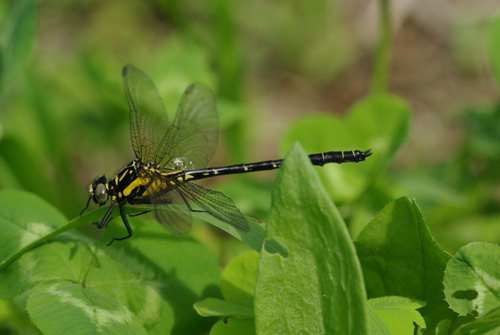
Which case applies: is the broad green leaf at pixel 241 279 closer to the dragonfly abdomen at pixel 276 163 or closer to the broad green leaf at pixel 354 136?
the dragonfly abdomen at pixel 276 163

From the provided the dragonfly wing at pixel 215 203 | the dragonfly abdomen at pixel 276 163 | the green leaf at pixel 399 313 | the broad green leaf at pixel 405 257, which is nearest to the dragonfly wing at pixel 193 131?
the dragonfly abdomen at pixel 276 163

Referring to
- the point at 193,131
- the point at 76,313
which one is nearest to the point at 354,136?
the point at 193,131

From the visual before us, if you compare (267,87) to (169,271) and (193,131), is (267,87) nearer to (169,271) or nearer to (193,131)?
(193,131)

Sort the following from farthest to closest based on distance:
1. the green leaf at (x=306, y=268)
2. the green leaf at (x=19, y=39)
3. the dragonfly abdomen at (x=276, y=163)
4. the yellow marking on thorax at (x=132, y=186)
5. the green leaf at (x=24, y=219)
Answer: the green leaf at (x=19, y=39), the dragonfly abdomen at (x=276, y=163), the yellow marking on thorax at (x=132, y=186), the green leaf at (x=24, y=219), the green leaf at (x=306, y=268)

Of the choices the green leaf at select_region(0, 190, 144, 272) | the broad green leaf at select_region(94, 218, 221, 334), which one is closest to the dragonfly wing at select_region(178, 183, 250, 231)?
the broad green leaf at select_region(94, 218, 221, 334)

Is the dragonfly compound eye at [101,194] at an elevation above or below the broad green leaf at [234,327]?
above
